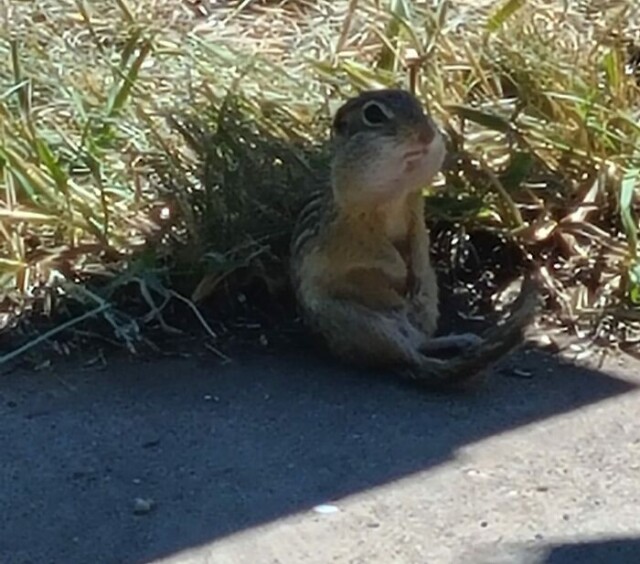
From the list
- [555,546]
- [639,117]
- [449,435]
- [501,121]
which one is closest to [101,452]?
[449,435]

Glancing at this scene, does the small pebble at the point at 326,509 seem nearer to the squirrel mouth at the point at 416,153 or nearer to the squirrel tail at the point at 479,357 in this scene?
the squirrel tail at the point at 479,357

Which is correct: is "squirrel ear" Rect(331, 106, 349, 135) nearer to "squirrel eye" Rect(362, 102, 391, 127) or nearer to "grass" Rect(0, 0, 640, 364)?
"squirrel eye" Rect(362, 102, 391, 127)

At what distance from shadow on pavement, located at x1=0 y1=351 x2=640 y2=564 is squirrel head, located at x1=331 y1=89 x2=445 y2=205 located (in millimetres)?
506

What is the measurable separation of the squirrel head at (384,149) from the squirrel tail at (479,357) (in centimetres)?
40

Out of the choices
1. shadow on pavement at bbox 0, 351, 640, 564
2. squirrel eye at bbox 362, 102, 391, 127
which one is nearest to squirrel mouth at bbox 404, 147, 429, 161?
squirrel eye at bbox 362, 102, 391, 127

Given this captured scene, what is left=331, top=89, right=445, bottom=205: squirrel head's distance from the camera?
4.70 m

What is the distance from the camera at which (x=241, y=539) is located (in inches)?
161

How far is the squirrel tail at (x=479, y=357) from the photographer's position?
4762 millimetres

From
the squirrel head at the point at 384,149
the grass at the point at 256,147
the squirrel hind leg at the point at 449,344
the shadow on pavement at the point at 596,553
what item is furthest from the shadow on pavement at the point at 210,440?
the squirrel head at the point at 384,149

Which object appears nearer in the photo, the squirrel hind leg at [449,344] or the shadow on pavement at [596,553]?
the shadow on pavement at [596,553]

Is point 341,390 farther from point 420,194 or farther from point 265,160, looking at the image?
point 265,160

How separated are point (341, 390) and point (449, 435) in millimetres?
391

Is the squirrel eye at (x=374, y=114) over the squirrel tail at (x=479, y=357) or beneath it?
over

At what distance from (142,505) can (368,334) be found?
90 centimetres
